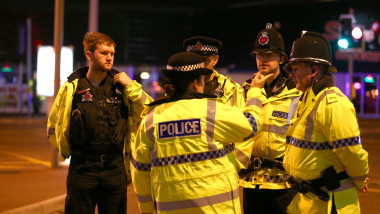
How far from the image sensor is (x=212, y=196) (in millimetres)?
3365

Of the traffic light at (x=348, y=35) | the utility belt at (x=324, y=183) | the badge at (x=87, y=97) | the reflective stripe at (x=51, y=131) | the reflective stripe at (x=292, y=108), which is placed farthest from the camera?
the traffic light at (x=348, y=35)

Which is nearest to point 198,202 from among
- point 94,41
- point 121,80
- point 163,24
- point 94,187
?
point 94,187

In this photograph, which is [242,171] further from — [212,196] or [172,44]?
[172,44]

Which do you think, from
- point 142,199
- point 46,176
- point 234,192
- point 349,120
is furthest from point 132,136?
point 46,176

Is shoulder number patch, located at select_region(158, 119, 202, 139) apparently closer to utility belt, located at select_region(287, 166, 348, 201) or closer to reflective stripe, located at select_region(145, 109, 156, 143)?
reflective stripe, located at select_region(145, 109, 156, 143)

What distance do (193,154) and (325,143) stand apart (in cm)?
93

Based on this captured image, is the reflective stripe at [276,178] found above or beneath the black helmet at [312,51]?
beneath

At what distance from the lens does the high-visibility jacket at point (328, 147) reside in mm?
3561

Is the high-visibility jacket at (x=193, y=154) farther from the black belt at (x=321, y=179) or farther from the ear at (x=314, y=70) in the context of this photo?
the ear at (x=314, y=70)

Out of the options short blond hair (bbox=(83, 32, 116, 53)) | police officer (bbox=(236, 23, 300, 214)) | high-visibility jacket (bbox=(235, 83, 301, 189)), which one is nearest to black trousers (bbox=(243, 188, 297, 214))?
police officer (bbox=(236, 23, 300, 214))

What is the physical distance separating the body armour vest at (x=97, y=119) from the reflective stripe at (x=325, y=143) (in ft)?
5.67

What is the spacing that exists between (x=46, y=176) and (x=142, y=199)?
7.08m

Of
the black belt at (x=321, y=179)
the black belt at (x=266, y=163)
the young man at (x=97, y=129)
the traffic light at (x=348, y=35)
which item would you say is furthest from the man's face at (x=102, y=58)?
the traffic light at (x=348, y=35)

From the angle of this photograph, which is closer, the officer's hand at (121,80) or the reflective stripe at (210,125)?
the reflective stripe at (210,125)
